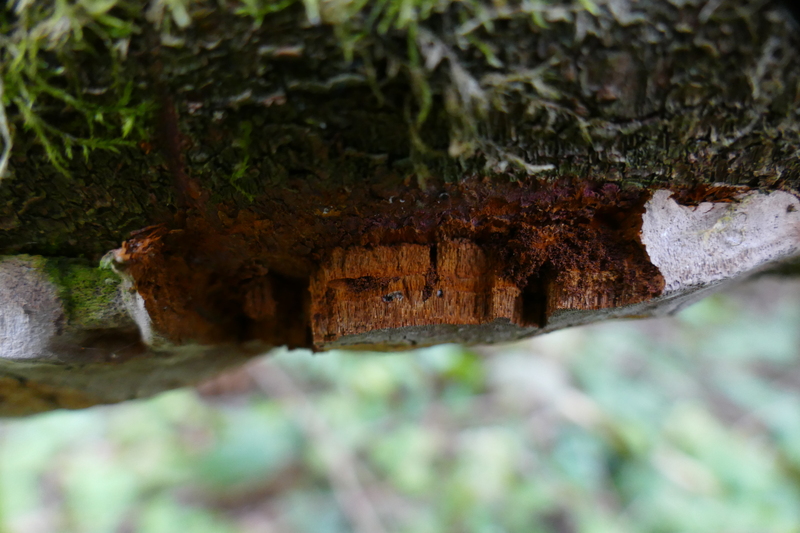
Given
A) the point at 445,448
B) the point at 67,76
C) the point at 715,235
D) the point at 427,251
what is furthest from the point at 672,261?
the point at 445,448

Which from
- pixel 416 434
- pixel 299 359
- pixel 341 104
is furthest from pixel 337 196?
pixel 299 359

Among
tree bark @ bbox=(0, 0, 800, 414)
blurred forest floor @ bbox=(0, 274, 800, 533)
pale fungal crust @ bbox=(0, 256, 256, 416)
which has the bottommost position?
blurred forest floor @ bbox=(0, 274, 800, 533)

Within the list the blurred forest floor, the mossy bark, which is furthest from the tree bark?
the blurred forest floor

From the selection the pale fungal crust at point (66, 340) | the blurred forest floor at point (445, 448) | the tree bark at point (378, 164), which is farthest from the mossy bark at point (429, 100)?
the blurred forest floor at point (445, 448)

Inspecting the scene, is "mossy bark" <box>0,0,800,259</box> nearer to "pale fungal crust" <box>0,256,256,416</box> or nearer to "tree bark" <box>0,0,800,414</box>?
"tree bark" <box>0,0,800,414</box>

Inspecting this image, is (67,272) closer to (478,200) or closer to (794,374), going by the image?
(478,200)

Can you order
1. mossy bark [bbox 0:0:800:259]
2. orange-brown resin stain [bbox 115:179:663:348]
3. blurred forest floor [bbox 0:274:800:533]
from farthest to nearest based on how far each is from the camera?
blurred forest floor [bbox 0:274:800:533] < orange-brown resin stain [bbox 115:179:663:348] < mossy bark [bbox 0:0:800:259]

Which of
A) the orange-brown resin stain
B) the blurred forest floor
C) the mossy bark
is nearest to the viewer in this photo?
the mossy bark

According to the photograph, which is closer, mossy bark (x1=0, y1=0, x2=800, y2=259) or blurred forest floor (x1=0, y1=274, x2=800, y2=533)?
mossy bark (x1=0, y1=0, x2=800, y2=259)
